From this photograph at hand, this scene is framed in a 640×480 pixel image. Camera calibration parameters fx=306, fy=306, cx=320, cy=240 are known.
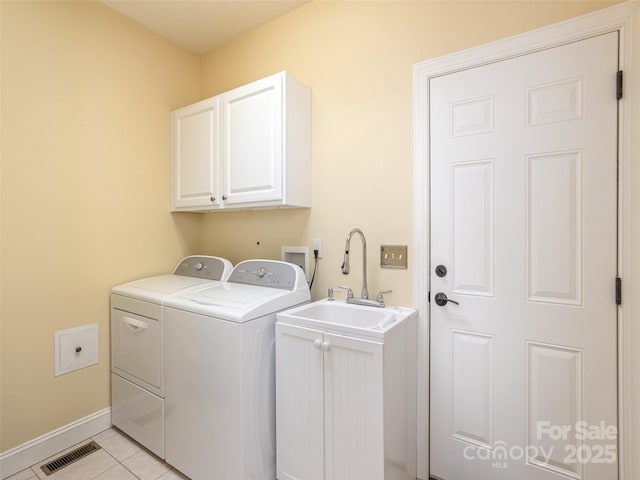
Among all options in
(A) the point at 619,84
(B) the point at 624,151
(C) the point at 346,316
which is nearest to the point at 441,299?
(C) the point at 346,316

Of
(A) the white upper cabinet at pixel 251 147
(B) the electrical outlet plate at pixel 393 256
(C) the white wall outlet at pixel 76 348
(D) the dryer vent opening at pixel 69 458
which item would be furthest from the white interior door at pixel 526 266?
(C) the white wall outlet at pixel 76 348

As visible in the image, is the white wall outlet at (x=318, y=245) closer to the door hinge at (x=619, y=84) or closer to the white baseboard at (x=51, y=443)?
the door hinge at (x=619, y=84)

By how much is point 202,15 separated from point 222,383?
238 centimetres

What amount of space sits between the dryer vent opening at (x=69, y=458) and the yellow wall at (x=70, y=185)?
0.57ft

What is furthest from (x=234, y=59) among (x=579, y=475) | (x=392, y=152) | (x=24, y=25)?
(x=579, y=475)

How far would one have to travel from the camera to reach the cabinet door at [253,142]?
1.84 metres

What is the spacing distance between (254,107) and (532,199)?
1.61 meters

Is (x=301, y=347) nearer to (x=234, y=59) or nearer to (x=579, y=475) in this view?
(x=579, y=475)

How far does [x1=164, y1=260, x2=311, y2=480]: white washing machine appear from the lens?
4.61ft

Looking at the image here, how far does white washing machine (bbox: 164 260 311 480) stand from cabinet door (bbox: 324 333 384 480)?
34 cm

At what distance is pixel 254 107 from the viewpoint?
1920 mm

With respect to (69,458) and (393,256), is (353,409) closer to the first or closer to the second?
(393,256)

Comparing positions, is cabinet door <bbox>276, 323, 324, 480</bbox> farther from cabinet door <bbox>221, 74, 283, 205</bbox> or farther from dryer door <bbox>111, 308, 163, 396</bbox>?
cabinet door <bbox>221, 74, 283, 205</bbox>

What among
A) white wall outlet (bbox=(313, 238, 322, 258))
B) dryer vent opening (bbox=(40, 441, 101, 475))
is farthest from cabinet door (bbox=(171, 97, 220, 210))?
dryer vent opening (bbox=(40, 441, 101, 475))
